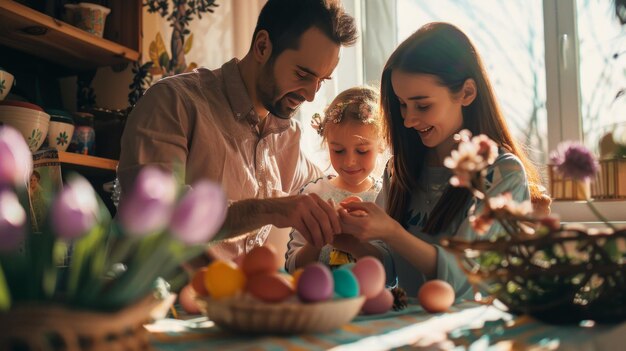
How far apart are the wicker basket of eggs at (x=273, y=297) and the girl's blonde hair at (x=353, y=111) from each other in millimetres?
1185

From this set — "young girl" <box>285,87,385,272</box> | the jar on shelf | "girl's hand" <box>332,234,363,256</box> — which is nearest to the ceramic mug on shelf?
the jar on shelf

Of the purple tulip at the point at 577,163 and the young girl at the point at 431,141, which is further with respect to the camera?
the young girl at the point at 431,141

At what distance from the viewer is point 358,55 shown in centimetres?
280

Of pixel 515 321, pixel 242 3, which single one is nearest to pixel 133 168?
pixel 515 321

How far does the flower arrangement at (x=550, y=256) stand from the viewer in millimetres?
657

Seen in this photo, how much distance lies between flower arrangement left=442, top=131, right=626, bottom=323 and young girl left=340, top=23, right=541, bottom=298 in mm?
461

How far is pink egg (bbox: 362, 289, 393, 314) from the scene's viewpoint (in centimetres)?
83

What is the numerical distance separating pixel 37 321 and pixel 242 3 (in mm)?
A: 2563

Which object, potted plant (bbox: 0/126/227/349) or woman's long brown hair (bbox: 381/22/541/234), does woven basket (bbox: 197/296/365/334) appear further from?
woman's long brown hair (bbox: 381/22/541/234)

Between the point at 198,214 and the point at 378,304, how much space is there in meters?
0.45

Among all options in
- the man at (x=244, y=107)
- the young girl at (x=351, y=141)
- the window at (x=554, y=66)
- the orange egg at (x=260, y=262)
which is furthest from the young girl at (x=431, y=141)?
the window at (x=554, y=66)

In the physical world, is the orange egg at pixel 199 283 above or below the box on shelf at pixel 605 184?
above

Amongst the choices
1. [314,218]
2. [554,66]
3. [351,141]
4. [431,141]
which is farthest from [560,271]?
[554,66]

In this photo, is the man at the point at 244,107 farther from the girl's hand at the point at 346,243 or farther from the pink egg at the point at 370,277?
the pink egg at the point at 370,277
